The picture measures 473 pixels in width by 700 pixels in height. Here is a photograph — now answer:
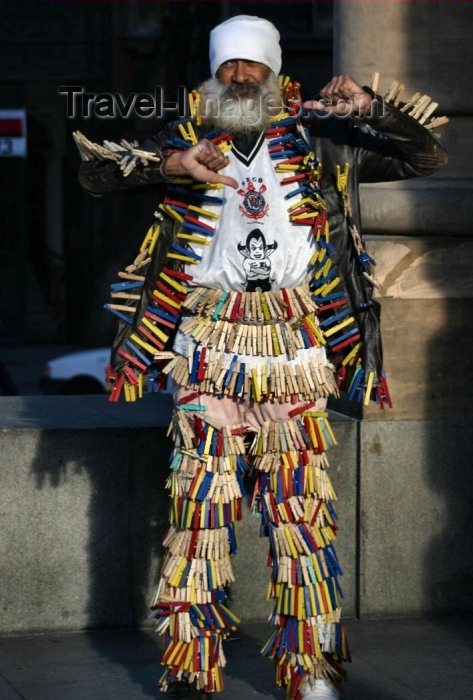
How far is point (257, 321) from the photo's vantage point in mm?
4855

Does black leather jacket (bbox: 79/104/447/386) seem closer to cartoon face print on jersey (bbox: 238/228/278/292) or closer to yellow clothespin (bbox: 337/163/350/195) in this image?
yellow clothespin (bbox: 337/163/350/195)

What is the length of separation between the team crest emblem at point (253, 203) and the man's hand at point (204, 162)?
4.9 inches

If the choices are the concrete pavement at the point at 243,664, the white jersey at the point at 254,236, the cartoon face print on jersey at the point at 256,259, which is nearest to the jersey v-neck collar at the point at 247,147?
the white jersey at the point at 254,236

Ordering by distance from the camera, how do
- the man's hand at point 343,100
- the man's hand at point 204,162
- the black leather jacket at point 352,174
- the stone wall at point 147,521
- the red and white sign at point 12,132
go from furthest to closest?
the red and white sign at point 12,132 → the stone wall at point 147,521 → the black leather jacket at point 352,174 → the man's hand at point 343,100 → the man's hand at point 204,162

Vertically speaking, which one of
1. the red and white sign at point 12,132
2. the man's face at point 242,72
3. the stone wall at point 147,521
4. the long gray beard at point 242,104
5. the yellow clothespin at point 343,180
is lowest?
the stone wall at point 147,521

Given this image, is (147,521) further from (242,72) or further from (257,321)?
(242,72)

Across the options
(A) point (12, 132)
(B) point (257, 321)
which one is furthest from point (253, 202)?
(A) point (12, 132)

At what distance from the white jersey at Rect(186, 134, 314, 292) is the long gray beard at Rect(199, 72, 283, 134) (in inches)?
2.8

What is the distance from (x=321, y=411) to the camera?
16.4ft

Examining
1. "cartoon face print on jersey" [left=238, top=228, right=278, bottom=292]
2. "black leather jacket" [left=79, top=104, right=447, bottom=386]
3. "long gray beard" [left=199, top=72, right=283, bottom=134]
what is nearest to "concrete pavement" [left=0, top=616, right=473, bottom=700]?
"black leather jacket" [left=79, top=104, right=447, bottom=386]

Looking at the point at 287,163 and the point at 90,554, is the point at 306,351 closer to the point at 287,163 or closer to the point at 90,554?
the point at 287,163

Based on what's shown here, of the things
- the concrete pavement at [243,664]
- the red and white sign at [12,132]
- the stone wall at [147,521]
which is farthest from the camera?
the red and white sign at [12,132]

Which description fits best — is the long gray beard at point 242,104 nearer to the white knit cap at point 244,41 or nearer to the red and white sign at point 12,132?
the white knit cap at point 244,41

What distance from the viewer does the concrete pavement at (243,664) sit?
523 cm
